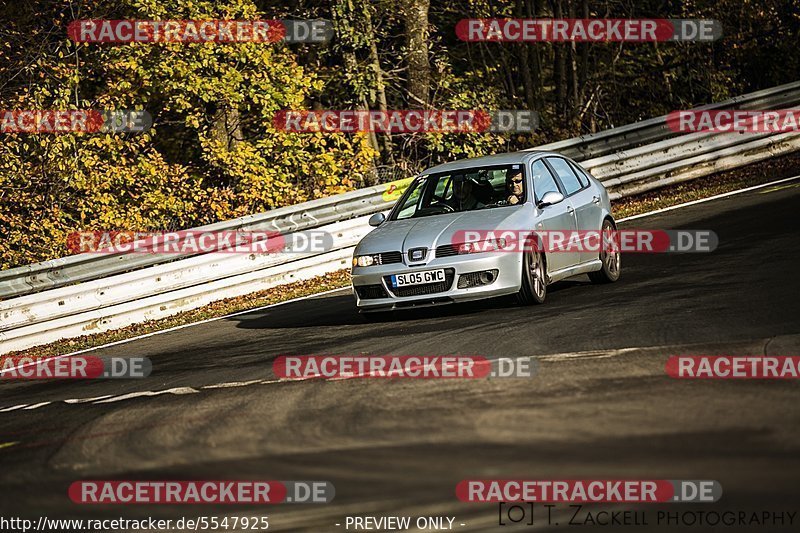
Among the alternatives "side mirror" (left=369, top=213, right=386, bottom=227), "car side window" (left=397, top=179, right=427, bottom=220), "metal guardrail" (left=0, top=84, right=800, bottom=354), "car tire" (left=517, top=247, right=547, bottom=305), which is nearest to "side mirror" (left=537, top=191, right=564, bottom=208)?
"car tire" (left=517, top=247, right=547, bottom=305)

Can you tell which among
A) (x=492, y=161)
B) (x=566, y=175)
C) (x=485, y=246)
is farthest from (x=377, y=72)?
(x=485, y=246)

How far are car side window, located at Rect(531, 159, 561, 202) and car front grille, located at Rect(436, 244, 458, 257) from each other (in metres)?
1.26

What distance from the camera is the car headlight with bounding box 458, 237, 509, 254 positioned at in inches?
406

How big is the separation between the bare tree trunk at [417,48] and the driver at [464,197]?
12.5 meters

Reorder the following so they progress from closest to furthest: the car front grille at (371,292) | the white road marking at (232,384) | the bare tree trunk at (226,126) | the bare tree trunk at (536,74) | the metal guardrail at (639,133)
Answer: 1. the white road marking at (232,384)
2. the car front grille at (371,292)
3. the metal guardrail at (639,133)
4. the bare tree trunk at (226,126)
5. the bare tree trunk at (536,74)

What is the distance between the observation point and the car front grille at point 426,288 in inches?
408

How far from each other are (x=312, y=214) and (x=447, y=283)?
20.6 feet

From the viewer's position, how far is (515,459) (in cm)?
513

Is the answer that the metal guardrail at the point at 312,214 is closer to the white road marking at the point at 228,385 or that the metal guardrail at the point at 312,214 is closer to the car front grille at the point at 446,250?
the white road marking at the point at 228,385

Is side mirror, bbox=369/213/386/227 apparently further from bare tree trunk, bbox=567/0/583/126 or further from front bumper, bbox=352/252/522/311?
bare tree trunk, bbox=567/0/583/126

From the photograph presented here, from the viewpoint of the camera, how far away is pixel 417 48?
23.7 meters

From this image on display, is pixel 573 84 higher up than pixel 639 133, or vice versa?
pixel 573 84

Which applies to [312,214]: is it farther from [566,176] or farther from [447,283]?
[447,283]

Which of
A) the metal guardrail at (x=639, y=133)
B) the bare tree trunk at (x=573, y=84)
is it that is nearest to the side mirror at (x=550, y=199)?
the metal guardrail at (x=639, y=133)
